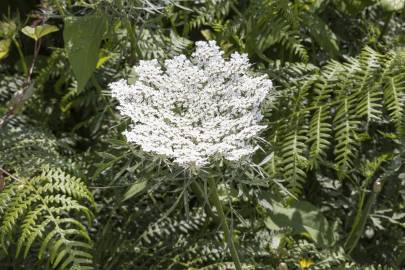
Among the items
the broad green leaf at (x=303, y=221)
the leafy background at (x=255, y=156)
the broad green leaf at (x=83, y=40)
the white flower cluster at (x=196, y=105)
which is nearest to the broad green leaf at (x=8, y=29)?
the leafy background at (x=255, y=156)

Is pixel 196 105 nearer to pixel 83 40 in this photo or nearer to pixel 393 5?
pixel 83 40

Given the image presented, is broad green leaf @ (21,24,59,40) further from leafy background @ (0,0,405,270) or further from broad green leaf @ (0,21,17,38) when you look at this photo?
broad green leaf @ (0,21,17,38)

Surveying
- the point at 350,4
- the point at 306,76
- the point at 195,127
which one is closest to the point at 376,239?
the point at 306,76

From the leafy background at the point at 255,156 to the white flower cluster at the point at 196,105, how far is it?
0.78 feet

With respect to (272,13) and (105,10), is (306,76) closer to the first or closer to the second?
(272,13)

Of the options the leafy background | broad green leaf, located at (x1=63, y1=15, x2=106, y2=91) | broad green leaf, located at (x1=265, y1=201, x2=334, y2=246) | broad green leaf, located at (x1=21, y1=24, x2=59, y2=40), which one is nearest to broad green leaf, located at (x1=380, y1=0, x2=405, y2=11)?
the leafy background

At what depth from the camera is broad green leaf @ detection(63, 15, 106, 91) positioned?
179cm

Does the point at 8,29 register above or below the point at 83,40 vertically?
below

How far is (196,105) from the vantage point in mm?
1582

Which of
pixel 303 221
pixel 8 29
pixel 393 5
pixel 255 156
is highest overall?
pixel 393 5

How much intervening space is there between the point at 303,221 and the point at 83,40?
866mm

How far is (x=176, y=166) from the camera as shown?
4.79 ft

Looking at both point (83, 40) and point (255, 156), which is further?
point (255, 156)

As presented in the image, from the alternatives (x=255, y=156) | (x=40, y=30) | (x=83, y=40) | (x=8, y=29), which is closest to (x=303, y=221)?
(x=255, y=156)
